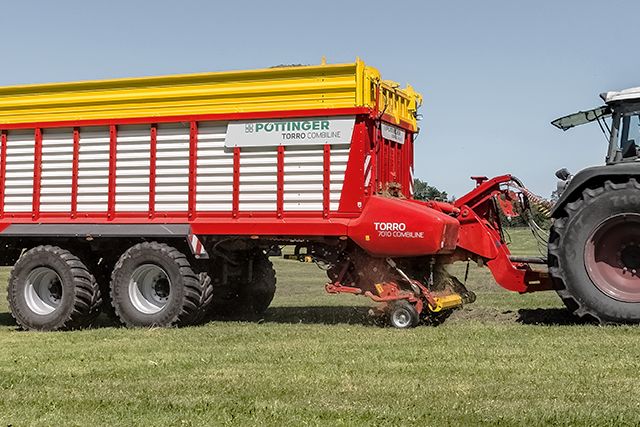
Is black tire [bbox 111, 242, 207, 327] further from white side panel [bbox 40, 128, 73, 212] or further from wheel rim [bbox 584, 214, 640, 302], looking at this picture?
wheel rim [bbox 584, 214, 640, 302]

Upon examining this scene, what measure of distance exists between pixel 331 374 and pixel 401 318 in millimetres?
3647

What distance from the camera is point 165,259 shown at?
11789 mm

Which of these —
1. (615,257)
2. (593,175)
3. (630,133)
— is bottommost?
(615,257)

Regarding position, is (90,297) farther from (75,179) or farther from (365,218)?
(365,218)

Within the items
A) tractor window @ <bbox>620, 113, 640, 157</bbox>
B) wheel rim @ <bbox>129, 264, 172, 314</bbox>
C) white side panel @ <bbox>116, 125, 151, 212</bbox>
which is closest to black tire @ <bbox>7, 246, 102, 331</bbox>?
wheel rim @ <bbox>129, 264, 172, 314</bbox>

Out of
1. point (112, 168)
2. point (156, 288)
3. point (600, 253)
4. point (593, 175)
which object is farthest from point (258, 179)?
point (600, 253)

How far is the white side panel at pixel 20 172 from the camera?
1306 cm

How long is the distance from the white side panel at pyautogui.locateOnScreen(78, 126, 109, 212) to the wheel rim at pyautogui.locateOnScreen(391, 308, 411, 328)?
4440mm

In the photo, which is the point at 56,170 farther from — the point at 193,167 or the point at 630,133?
the point at 630,133

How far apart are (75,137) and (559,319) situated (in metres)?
7.10

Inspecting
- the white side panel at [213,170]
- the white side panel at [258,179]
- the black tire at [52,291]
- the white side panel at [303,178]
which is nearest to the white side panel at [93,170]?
the black tire at [52,291]

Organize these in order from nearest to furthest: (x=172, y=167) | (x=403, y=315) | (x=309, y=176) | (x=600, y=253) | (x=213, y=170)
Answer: (x=600, y=253)
(x=403, y=315)
(x=309, y=176)
(x=213, y=170)
(x=172, y=167)

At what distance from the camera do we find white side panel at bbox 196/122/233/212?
11.9 m

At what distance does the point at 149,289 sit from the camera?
12.1 metres
